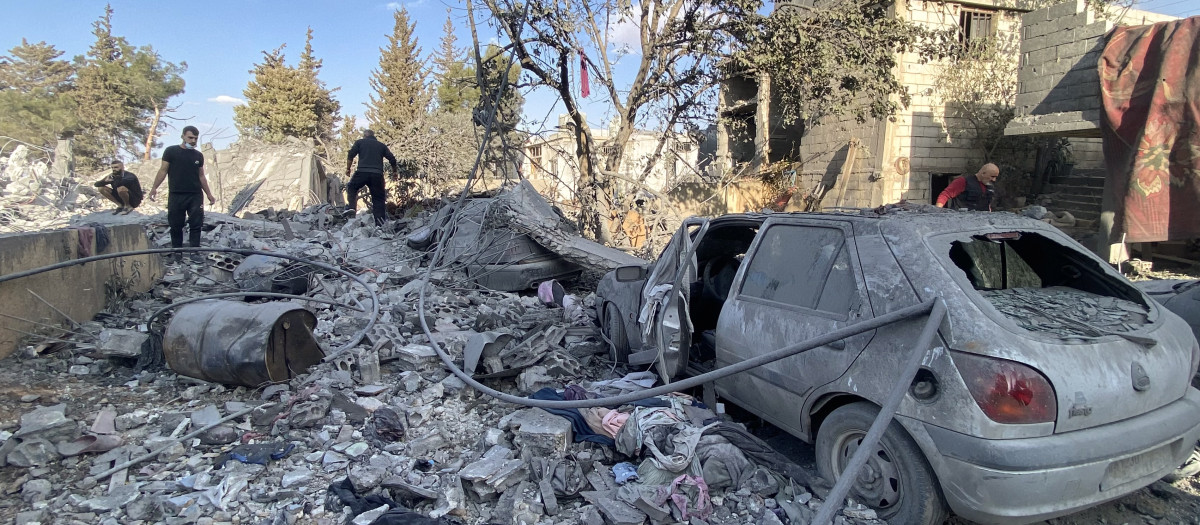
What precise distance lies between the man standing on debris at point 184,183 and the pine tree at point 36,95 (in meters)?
32.8

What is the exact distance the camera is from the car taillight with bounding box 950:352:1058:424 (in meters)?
2.30

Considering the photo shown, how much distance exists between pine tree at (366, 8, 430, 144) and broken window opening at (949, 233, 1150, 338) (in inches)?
1421

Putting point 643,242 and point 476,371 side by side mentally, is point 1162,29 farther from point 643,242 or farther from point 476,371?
point 476,371

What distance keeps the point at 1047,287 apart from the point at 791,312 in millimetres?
1413

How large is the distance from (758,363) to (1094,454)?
1.35 metres

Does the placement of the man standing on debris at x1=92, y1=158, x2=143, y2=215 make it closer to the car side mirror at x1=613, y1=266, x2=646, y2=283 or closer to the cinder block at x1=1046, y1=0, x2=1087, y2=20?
the car side mirror at x1=613, y1=266, x2=646, y2=283

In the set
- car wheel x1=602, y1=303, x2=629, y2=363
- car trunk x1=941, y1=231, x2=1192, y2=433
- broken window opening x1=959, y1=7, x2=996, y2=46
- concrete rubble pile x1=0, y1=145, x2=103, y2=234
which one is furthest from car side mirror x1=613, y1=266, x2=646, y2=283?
broken window opening x1=959, y1=7, x2=996, y2=46

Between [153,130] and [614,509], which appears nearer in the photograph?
[614,509]

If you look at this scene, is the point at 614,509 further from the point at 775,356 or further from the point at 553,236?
the point at 553,236

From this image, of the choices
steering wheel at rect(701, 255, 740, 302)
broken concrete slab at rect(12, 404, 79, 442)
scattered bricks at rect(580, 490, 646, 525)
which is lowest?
scattered bricks at rect(580, 490, 646, 525)

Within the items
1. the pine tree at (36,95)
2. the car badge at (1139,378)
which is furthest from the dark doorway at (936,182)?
the pine tree at (36,95)

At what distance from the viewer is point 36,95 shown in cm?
3319

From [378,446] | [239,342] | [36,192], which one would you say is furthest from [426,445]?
[36,192]

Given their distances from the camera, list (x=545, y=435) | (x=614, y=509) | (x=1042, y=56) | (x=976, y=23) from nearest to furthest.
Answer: (x=614, y=509), (x=545, y=435), (x=1042, y=56), (x=976, y=23)
